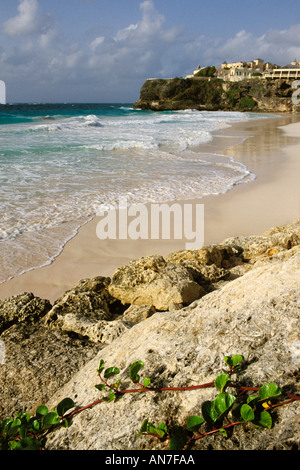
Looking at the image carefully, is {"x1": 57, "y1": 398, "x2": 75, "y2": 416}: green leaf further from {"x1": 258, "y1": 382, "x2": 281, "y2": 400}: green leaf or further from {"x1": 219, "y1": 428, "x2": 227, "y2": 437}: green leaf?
{"x1": 258, "y1": 382, "x2": 281, "y2": 400}: green leaf

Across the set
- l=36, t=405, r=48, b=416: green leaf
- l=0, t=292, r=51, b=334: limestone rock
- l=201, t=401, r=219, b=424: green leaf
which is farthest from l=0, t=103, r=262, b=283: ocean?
l=201, t=401, r=219, b=424: green leaf

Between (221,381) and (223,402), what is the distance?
0.25 ft

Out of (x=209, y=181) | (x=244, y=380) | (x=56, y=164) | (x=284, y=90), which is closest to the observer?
(x=244, y=380)

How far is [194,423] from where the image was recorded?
3.70 ft

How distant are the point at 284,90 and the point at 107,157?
6232cm

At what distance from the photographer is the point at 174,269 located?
126 inches

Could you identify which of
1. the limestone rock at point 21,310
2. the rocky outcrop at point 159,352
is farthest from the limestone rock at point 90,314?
the limestone rock at point 21,310

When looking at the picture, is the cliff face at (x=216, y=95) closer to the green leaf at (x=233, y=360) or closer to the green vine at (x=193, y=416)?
the green leaf at (x=233, y=360)

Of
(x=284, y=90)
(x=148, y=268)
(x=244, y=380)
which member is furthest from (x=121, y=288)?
(x=284, y=90)

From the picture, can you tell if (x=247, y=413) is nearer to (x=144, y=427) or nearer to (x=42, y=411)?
(x=144, y=427)

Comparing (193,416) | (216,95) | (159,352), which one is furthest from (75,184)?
(216,95)

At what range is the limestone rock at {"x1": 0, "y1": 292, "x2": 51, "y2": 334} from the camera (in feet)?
8.69

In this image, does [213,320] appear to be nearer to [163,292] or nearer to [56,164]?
[163,292]

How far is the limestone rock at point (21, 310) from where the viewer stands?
265 centimetres
